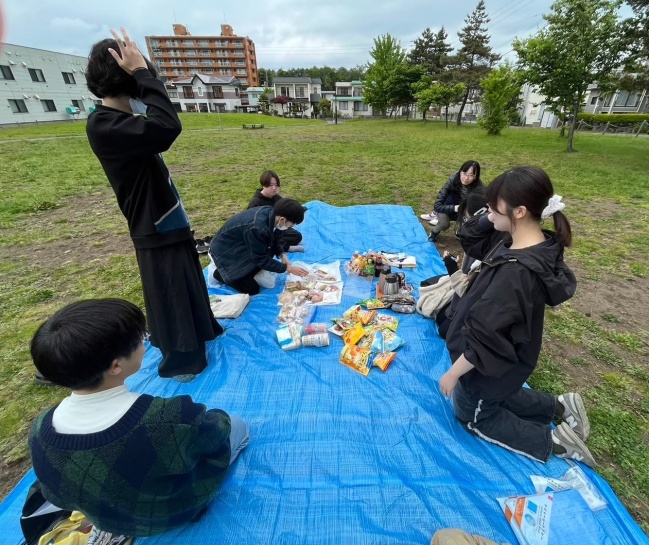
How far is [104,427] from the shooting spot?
1.11 meters

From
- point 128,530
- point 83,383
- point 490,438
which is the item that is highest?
point 83,383

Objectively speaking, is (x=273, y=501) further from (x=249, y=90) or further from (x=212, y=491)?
(x=249, y=90)

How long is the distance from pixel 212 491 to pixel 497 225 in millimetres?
2105

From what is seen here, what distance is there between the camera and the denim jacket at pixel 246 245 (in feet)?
10.9

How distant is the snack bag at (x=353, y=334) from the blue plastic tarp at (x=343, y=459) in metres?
0.16

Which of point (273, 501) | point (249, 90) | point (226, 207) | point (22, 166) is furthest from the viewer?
point (249, 90)

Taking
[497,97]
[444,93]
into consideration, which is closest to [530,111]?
[444,93]

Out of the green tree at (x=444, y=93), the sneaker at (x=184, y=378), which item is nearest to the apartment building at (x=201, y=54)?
the green tree at (x=444, y=93)

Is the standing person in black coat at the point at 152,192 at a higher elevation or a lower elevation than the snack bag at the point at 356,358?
higher

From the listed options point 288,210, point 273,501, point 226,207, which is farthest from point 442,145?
point 273,501

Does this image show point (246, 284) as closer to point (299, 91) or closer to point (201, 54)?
point (299, 91)

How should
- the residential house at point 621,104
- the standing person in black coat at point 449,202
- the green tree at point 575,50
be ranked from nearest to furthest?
the standing person in black coat at point 449,202, the green tree at point 575,50, the residential house at point 621,104

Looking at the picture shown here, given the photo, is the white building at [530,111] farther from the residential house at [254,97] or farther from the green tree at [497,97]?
the residential house at [254,97]

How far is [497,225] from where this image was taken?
1753mm
